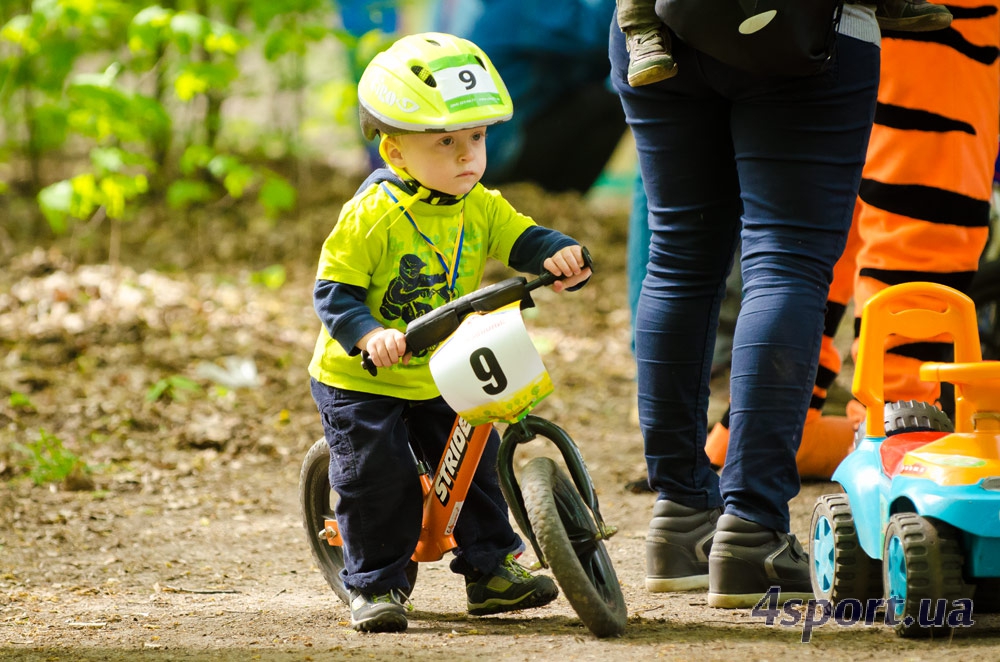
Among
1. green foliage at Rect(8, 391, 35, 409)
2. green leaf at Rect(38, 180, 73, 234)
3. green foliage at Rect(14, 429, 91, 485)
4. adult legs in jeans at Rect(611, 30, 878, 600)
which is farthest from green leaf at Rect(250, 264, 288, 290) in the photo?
adult legs in jeans at Rect(611, 30, 878, 600)

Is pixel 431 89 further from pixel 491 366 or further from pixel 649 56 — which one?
pixel 491 366

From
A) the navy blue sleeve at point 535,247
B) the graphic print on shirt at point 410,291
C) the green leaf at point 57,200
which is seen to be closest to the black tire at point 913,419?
the navy blue sleeve at point 535,247

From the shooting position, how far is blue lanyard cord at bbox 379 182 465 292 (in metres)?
2.74

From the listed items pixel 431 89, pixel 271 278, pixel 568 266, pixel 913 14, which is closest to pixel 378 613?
pixel 568 266

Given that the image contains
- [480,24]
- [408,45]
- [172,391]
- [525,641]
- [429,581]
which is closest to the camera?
[525,641]

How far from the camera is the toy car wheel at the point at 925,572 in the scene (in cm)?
219

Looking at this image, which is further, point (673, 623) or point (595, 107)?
point (595, 107)

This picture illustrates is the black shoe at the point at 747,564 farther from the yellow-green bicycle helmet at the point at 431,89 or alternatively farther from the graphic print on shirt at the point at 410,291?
the yellow-green bicycle helmet at the point at 431,89

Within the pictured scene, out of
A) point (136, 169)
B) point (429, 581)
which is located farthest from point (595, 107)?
point (429, 581)

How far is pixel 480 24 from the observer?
8.54 metres

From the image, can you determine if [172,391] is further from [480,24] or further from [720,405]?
[480,24]

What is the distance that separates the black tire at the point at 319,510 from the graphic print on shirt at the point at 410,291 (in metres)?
0.51

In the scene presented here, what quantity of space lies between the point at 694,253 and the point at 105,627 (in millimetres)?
1562

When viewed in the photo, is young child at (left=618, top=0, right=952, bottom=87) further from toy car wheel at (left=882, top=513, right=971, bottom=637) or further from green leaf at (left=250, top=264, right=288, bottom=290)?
green leaf at (left=250, top=264, right=288, bottom=290)
